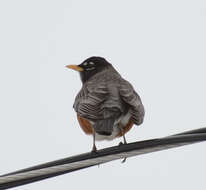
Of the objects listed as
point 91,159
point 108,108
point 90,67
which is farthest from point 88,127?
point 91,159

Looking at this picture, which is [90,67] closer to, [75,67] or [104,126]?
[75,67]

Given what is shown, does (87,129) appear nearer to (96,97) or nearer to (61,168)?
(96,97)

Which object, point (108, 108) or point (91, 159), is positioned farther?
point (108, 108)

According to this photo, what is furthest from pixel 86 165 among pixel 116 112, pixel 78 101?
pixel 78 101

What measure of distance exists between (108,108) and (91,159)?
1518 millimetres

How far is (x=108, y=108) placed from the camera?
19.1ft

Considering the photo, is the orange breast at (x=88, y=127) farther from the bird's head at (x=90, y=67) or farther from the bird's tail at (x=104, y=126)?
the bird's head at (x=90, y=67)

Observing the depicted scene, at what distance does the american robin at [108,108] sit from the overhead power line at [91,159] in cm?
98

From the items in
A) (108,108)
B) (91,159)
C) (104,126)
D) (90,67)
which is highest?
(90,67)

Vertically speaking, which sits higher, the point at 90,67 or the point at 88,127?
the point at 90,67

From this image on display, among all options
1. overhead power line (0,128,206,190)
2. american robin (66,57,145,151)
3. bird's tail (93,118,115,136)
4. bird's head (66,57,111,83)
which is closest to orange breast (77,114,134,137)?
american robin (66,57,145,151)

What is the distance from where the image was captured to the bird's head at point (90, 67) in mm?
8653

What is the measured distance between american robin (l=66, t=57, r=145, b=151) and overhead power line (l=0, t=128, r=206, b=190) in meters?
0.98

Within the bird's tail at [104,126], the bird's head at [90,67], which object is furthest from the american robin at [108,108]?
the bird's head at [90,67]
